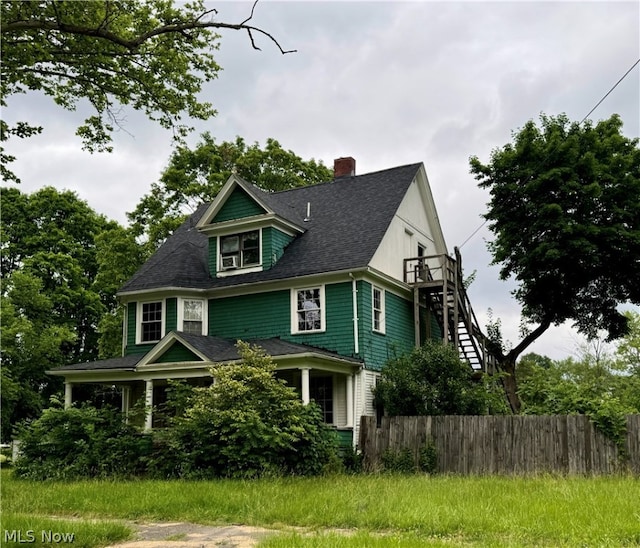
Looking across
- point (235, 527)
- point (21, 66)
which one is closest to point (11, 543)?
point (235, 527)

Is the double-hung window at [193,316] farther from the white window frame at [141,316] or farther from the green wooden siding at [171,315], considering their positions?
the white window frame at [141,316]

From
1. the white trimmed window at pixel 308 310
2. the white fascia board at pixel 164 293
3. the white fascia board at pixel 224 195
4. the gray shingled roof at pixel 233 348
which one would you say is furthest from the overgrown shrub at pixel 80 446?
the white fascia board at pixel 224 195

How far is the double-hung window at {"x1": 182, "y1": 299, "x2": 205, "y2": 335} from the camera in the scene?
22006 mm

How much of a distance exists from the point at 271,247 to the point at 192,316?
3.48 metres

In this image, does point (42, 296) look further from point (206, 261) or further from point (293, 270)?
point (293, 270)

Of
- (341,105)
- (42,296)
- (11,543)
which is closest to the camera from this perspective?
(11,543)

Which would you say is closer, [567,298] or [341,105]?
[341,105]

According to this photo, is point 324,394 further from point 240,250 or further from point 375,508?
point 375,508

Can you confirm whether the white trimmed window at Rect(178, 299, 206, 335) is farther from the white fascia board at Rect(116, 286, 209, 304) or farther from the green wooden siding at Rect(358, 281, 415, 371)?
the green wooden siding at Rect(358, 281, 415, 371)

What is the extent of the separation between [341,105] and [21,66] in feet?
21.0

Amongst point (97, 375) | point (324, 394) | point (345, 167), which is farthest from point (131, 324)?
point (345, 167)

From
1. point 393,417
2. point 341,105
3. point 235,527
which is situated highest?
point 341,105

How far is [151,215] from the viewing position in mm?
34406

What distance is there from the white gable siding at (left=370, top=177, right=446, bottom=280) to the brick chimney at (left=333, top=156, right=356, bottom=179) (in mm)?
2780
